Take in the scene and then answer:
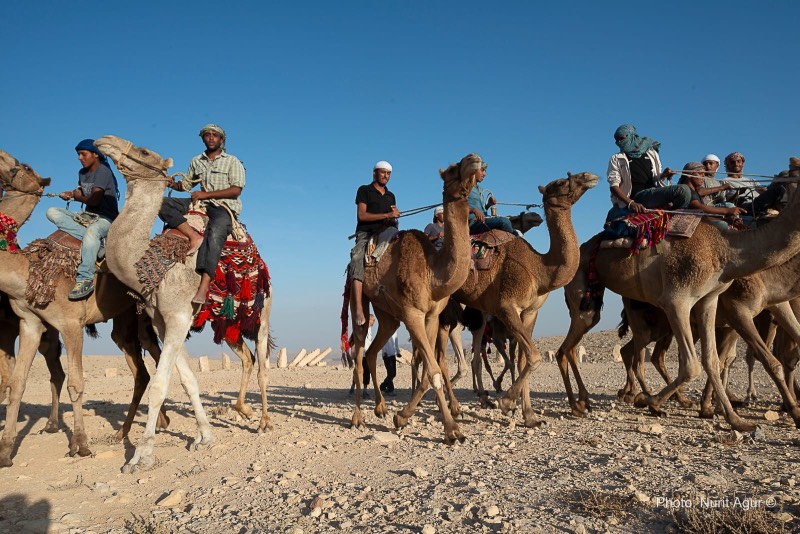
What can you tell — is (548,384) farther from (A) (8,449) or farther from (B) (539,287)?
(A) (8,449)

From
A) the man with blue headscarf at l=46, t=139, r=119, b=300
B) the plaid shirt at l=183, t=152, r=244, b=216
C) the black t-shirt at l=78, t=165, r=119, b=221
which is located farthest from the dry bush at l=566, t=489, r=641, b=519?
the black t-shirt at l=78, t=165, r=119, b=221

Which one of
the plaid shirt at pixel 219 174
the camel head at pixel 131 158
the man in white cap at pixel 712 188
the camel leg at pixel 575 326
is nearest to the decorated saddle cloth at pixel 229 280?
the plaid shirt at pixel 219 174

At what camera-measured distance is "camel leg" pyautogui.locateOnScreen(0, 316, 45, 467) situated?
6.87m

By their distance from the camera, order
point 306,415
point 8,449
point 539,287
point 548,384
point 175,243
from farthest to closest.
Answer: point 548,384 < point 306,415 < point 539,287 < point 175,243 < point 8,449

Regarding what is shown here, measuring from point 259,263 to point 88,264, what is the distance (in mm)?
2222

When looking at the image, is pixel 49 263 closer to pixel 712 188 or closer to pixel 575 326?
pixel 575 326

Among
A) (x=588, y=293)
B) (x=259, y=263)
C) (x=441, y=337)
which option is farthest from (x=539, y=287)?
(x=259, y=263)

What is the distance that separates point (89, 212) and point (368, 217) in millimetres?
3763

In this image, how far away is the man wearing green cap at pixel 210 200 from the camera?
752 centimetres

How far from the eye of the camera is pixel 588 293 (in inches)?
365

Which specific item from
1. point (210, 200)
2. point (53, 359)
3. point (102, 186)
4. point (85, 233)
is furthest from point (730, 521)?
point (53, 359)

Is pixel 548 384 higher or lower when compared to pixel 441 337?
lower

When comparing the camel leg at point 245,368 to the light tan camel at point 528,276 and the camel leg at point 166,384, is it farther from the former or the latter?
the light tan camel at point 528,276

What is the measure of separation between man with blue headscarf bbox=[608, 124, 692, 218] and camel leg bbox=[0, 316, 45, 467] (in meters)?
8.13
